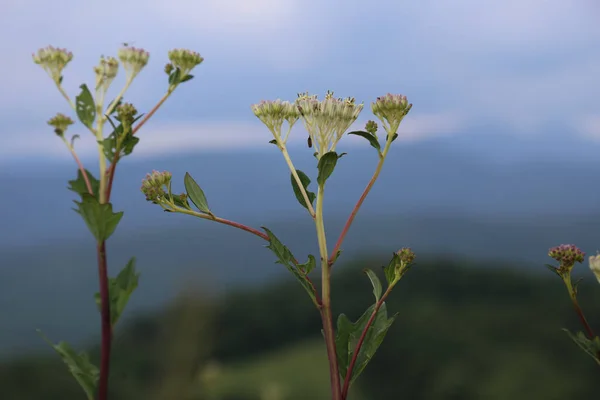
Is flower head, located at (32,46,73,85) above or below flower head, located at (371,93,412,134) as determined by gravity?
above

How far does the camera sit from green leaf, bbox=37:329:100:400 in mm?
843

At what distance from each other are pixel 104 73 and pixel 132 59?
2.4 inches

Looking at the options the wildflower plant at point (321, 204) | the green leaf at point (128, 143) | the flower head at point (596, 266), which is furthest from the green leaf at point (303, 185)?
the flower head at point (596, 266)

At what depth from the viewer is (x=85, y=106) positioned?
862 mm

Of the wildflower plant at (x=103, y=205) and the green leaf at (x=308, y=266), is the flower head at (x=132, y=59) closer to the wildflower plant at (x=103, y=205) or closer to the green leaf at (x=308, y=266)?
Result: the wildflower plant at (x=103, y=205)

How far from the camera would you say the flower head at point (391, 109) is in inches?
37.3

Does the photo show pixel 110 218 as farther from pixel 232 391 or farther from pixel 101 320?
pixel 232 391

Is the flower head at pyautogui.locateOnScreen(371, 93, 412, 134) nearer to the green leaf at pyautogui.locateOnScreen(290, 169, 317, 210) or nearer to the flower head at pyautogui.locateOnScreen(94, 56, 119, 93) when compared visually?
the green leaf at pyautogui.locateOnScreen(290, 169, 317, 210)

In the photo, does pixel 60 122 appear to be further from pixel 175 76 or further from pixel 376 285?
pixel 376 285

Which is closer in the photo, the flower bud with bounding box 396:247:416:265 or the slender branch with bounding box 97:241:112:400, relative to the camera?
the slender branch with bounding box 97:241:112:400

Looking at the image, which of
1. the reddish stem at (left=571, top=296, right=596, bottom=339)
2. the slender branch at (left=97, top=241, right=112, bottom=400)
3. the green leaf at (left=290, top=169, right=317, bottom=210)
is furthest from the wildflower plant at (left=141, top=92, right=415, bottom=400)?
the reddish stem at (left=571, top=296, right=596, bottom=339)

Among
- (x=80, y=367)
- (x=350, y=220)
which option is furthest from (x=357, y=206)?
(x=80, y=367)

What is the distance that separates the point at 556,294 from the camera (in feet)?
25.3

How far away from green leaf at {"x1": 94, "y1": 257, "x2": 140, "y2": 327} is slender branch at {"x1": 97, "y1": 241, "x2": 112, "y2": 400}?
1cm
